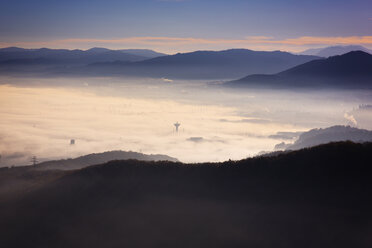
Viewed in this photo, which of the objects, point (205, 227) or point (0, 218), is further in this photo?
point (0, 218)

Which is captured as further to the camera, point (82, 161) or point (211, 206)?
point (82, 161)

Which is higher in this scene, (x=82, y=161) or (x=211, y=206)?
(x=211, y=206)

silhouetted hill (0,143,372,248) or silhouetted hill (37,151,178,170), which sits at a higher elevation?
silhouetted hill (0,143,372,248)

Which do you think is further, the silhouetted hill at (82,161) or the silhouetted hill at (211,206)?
the silhouetted hill at (82,161)

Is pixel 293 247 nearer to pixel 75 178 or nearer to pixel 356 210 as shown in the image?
pixel 356 210

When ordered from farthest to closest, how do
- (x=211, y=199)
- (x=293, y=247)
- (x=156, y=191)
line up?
1. (x=156, y=191)
2. (x=211, y=199)
3. (x=293, y=247)

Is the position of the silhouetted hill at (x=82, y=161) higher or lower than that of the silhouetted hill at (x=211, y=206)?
lower

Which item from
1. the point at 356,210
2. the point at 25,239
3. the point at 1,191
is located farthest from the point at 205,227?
the point at 1,191

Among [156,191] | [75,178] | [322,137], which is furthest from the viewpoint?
[322,137]
